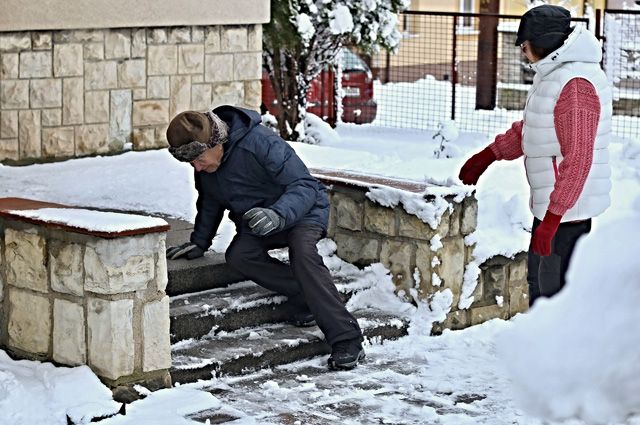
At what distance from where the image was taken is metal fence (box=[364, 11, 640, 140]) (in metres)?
15.1

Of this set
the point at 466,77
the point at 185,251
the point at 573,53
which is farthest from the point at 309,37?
the point at 573,53

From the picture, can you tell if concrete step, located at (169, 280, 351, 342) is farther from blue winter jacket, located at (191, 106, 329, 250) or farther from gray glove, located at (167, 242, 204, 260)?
blue winter jacket, located at (191, 106, 329, 250)

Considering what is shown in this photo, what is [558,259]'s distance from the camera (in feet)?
19.6

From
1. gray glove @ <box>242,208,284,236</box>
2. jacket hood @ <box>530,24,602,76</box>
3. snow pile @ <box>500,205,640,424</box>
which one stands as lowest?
snow pile @ <box>500,205,640,424</box>

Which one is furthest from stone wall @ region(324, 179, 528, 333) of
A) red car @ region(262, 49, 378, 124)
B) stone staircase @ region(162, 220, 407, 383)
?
red car @ region(262, 49, 378, 124)

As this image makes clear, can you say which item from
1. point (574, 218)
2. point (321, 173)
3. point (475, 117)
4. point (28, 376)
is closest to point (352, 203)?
point (321, 173)

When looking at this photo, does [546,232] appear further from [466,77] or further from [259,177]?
[466,77]

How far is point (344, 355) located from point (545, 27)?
71.6 inches

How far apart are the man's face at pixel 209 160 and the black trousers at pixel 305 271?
16.1 inches

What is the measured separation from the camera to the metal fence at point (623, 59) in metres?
14.5

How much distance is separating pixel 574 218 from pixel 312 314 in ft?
4.84

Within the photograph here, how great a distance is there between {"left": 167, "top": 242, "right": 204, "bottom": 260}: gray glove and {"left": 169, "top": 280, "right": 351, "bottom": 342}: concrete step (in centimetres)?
22

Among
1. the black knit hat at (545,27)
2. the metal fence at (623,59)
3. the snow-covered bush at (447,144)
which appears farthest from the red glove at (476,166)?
the metal fence at (623,59)

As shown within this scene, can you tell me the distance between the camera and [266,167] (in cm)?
643
